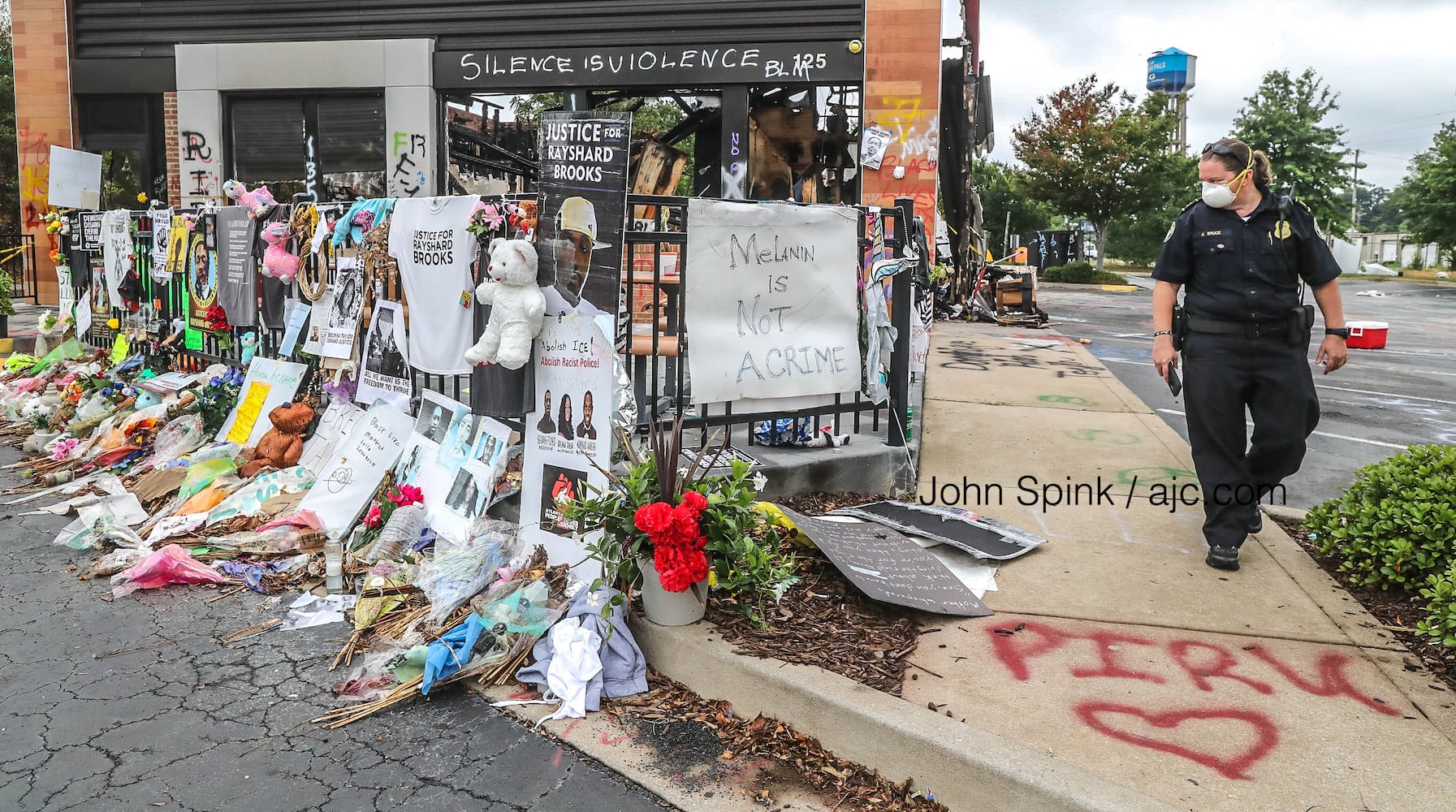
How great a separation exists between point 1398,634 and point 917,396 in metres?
4.26

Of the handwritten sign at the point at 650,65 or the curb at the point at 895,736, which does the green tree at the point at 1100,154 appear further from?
the curb at the point at 895,736

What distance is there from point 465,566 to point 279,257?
3511mm

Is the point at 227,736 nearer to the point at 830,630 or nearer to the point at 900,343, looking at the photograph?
the point at 830,630

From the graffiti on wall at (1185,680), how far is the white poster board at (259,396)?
16.4 feet

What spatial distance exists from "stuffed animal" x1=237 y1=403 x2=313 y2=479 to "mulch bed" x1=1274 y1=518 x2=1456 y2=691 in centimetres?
573

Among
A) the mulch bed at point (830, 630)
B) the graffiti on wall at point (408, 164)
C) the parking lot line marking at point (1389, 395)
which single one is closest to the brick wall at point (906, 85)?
the parking lot line marking at point (1389, 395)

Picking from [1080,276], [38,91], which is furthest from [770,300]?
[1080,276]

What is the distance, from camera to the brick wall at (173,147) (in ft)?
47.3

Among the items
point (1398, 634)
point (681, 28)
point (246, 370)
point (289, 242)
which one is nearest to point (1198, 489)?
point (1398, 634)

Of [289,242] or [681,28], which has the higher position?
[681,28]

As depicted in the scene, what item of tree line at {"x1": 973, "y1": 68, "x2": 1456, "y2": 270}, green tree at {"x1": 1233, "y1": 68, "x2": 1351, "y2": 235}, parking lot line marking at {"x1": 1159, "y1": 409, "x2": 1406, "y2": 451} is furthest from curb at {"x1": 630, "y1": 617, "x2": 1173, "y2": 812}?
green tree at {"x1": 1233, "y1": 68, "x2": 1351, "y2": 235}

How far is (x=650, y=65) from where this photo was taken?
515 inches

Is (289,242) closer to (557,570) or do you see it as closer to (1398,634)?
(557,570)

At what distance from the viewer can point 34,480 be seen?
6828 mm
